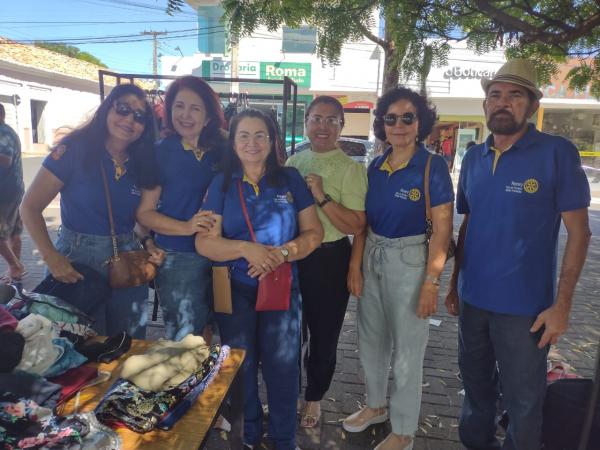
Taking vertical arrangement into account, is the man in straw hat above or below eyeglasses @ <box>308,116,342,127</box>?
below

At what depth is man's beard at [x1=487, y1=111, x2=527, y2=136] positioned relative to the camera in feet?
7.27

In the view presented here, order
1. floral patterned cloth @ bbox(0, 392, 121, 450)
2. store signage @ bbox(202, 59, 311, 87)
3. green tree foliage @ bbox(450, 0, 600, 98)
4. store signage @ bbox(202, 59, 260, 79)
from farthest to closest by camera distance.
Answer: store signage @ bbox(202, 59, 260, 79)
store signage @ bbox(202, 59, 311, 87)
green tree foliage @ bbox(450, 0, 600, 98)
floral patterned cloth @ bbox(0, 392, 121, 450)

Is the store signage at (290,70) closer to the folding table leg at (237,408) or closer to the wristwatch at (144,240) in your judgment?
the wristwatch at (144,240)

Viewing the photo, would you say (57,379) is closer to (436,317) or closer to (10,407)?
(10,407)

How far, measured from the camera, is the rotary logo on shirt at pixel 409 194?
243cm

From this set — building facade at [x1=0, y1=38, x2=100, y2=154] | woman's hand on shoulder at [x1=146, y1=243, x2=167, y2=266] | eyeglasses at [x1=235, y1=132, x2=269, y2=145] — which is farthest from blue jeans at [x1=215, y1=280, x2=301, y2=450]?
building facade at [x1=0, y1=38, x2=100, y2=154]

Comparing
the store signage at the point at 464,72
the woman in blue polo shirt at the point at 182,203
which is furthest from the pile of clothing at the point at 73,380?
the store signage at the point at 464,72

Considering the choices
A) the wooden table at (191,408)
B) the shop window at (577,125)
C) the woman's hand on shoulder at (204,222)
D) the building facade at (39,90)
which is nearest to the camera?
the wooden table at (191,408)

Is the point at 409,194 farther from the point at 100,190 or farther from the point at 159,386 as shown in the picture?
the point at 100,190

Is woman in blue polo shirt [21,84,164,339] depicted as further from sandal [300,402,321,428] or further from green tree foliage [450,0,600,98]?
green tree foliage [450,0,600,98]

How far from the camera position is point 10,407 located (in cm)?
139

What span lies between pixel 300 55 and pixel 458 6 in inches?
672

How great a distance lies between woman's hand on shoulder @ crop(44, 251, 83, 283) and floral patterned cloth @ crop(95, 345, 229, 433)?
0.92m

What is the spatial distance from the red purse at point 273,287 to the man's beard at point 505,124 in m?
1.29
